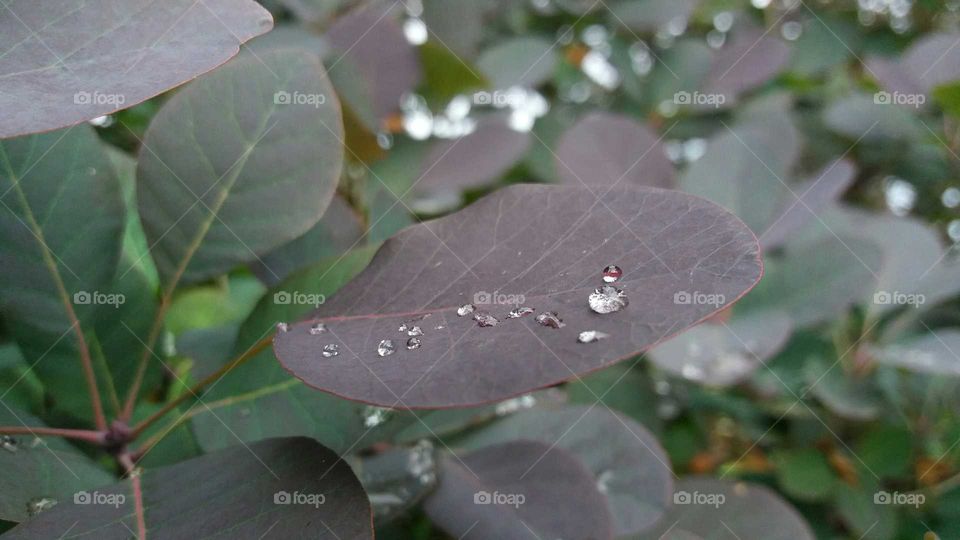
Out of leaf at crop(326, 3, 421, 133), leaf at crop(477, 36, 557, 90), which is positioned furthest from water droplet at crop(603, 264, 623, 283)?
leaf at crop(477, 36, 557, 90)

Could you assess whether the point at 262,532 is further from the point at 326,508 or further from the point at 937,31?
the point at 937,31

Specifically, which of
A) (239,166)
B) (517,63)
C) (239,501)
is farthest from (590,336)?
(517,63)

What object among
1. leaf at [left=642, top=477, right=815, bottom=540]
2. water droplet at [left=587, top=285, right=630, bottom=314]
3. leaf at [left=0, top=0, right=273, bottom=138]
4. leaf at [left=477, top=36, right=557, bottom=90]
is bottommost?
leaf at [left=642, top=477, right=815, bottom=540]

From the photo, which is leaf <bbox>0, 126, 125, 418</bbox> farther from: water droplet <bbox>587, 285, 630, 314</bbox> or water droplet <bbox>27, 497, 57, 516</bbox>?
water droplet <bbox>587, 285, 630, 314</bbox>

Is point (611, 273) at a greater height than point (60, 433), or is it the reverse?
point (611, 273)

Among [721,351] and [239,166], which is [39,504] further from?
[721,351]

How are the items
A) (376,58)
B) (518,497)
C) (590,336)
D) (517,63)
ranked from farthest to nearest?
(517,63)
(376,58)
(518,497)
(590,336)

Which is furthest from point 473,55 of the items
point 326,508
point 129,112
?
point 326,508
